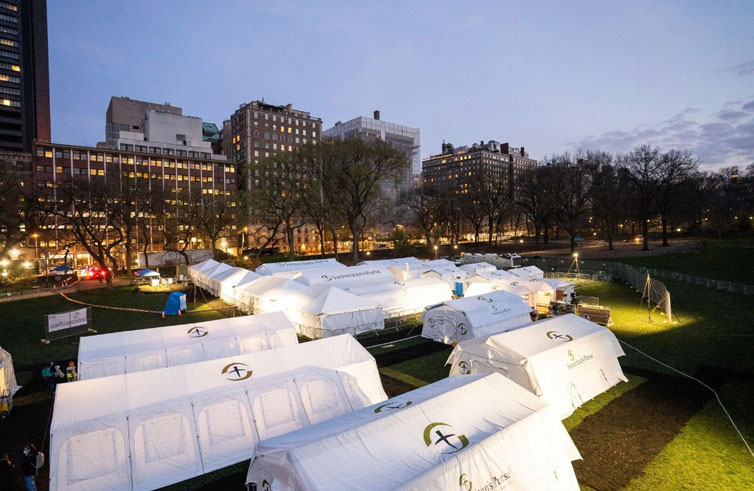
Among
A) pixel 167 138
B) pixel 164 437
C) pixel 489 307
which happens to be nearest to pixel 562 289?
pixel 489 307

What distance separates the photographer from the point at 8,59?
91625 millimetres

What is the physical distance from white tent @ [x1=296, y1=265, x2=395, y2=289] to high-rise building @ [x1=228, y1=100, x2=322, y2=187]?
7389 cm

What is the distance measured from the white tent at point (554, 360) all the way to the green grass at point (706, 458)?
278 cm

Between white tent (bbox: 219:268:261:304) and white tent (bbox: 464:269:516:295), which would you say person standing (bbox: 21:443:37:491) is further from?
white tent (bbox: 464:269:516:295)

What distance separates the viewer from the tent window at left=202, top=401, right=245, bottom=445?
34.2 ft

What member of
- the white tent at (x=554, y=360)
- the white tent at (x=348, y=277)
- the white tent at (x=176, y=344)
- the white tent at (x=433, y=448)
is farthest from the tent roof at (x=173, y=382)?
the white tent at (x=348, y=277)

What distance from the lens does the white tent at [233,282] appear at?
3020 cm

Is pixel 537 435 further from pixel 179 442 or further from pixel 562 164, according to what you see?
pixel 562 164

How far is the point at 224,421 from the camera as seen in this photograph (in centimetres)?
1064

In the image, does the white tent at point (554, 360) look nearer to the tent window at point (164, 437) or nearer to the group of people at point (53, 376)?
the tent window at point (164, 437)

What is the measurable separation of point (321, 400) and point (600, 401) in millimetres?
9362

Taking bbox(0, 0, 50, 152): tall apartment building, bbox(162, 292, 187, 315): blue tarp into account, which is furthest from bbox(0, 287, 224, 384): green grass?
bbox(0, 0, 50, 152): tall apartment building

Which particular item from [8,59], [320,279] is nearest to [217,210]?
[320,279]

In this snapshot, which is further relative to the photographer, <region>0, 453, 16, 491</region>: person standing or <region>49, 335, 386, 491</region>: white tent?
<region>49, 335, 386, 491</region>: white tent
